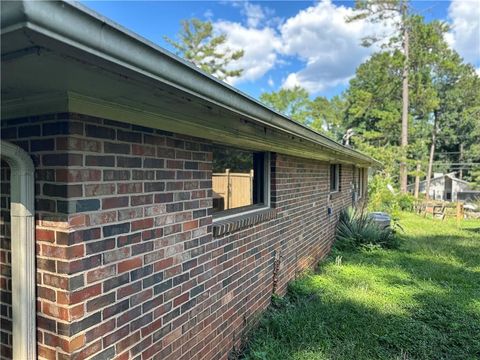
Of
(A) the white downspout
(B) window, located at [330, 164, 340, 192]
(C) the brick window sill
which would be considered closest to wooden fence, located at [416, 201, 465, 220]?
(B) window, located at [330, 164, 340, 192]

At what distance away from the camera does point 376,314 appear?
4.41m

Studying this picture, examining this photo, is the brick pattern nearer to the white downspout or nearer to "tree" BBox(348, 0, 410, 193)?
the white downspout

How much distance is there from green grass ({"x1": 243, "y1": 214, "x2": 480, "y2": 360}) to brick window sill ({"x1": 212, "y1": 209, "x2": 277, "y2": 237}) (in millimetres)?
1158

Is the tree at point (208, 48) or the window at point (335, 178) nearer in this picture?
the window at point (335, 178)

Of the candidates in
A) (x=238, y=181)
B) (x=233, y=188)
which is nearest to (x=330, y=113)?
(x=238, y=181)

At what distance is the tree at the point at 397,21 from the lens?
22.6 metres

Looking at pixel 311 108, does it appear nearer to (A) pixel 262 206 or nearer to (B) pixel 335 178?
(B) pixel 335 178

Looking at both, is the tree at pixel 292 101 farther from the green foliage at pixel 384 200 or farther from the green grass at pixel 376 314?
the green grass at pixel 376 314

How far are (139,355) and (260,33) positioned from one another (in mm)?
24563

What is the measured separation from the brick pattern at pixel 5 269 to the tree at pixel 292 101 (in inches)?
1337

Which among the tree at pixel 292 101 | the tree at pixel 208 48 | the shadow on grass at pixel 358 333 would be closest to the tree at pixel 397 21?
the tree at pixel 208 48

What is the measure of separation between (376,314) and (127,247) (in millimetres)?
3677

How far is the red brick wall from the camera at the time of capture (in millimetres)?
1700

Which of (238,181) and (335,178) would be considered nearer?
(238,181)
